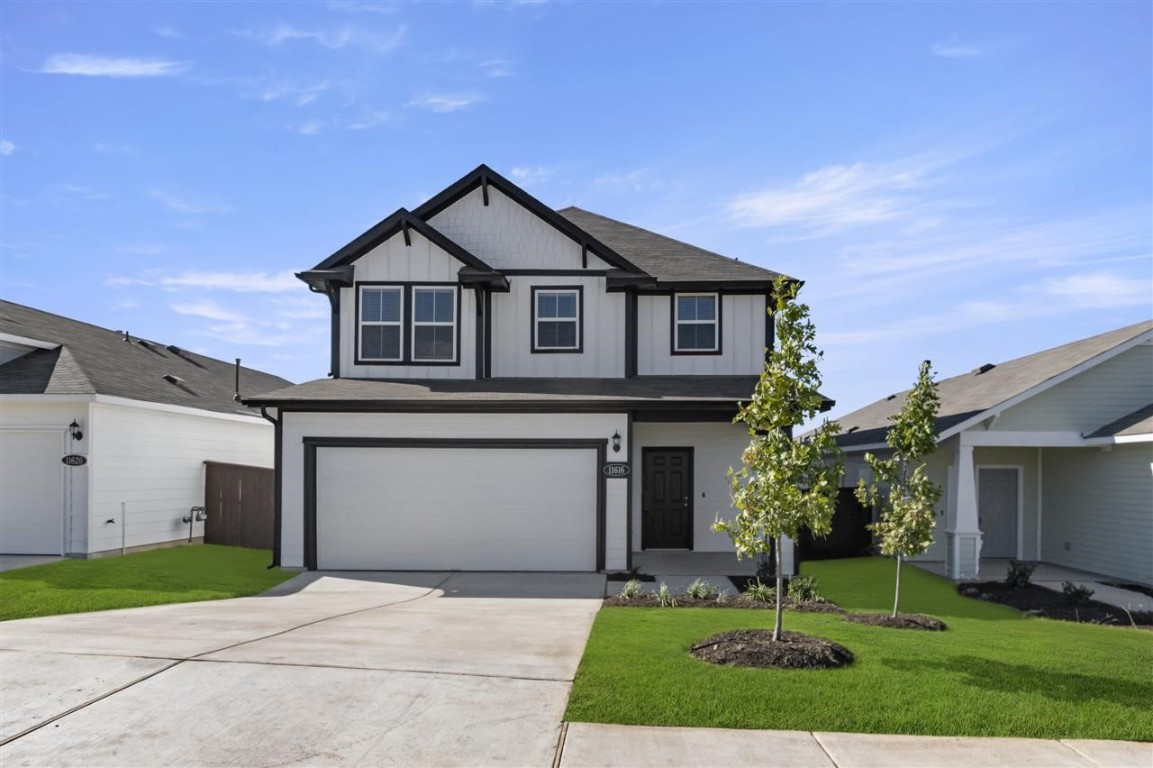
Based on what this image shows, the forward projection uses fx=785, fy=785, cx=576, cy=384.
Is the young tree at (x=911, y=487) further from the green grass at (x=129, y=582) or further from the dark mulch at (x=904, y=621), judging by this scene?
the green grass at (x=129, y=582)

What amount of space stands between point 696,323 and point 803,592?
6.65 meters

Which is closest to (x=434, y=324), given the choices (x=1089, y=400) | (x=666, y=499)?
(x=666, y=499)

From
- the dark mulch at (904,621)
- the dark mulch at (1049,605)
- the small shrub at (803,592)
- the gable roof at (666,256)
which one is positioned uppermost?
the gable roof at (666,256)

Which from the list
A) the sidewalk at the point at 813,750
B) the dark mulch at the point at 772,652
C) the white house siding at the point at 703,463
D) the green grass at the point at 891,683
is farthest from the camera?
the white house siding at the point at 703,463

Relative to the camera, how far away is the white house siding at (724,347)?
667 inches

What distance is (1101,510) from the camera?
16.3m

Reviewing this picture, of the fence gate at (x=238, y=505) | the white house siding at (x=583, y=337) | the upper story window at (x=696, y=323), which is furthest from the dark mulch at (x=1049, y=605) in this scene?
the fence gate at (x=238, y=505)

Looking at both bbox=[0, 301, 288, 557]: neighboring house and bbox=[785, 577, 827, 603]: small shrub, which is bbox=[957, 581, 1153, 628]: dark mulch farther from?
bbox=[0, 301, 288, 557]: neighboring house

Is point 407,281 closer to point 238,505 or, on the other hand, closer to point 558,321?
point 558,321

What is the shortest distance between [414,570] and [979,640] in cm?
968

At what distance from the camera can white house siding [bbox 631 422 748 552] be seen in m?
17.2

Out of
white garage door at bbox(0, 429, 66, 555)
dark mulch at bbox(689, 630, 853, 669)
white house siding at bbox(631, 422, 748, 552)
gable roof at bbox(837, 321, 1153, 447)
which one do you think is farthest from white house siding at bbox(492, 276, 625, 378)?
white garage door at bbox(0, 429, 66, 555)

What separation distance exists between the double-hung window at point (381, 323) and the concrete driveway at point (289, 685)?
634cm

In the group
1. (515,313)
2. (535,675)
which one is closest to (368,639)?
(535,675)
